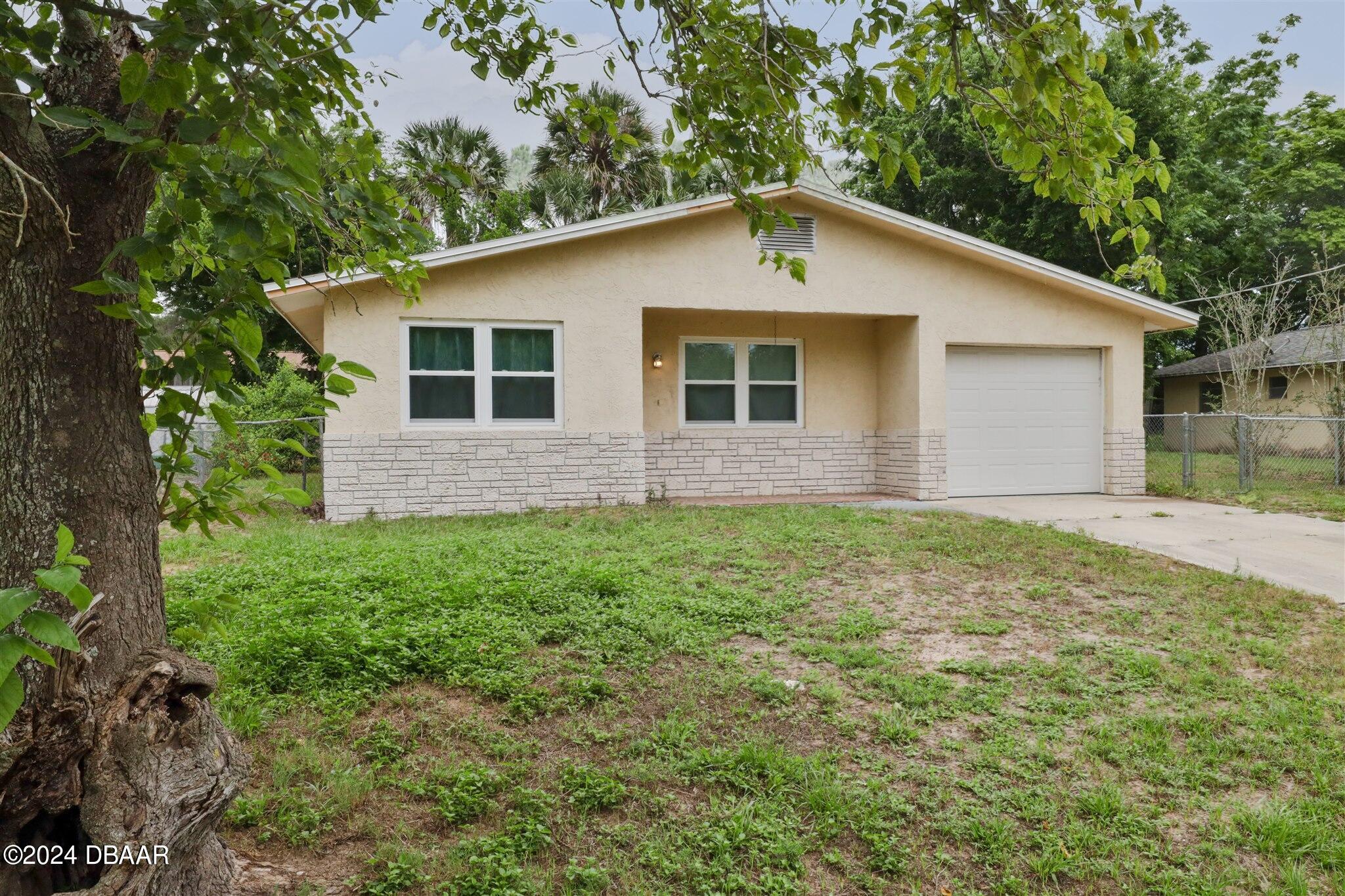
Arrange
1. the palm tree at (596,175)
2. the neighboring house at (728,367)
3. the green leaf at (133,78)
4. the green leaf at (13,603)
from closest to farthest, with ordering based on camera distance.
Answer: the green leaf at (13,603)
the green leaf at (133,78)
the neighboring house at (728,367)
the palm tree at (596,175)

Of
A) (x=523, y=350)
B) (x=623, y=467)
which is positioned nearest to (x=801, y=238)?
(x=623, y=467)

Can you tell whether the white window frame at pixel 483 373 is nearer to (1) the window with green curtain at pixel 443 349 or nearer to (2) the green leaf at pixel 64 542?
(1) the window with green curtain at pixel 443 349

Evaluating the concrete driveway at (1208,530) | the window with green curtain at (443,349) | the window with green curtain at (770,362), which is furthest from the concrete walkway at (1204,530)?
the window with green curtain at (443,349)

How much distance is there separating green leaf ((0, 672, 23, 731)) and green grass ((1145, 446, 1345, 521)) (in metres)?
11.8

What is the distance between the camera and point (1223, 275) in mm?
23953

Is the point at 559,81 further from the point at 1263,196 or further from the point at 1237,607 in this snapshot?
the point at 1263,196

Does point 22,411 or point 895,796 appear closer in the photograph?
point 22,411

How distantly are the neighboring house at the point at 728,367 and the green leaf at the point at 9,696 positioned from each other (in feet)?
27.0

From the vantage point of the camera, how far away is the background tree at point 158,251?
57.1 inches

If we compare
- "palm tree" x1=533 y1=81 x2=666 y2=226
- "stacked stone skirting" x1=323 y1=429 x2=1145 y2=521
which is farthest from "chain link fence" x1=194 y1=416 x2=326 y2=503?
"palm tree" x1=533 y1=81 x2=666 y2=226

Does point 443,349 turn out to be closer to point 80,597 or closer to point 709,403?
point 709,403

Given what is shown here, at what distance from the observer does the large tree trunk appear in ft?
5.80

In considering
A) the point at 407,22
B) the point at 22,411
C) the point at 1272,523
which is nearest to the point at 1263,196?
the point at 1272,523

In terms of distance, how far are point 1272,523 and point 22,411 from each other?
1084 centimetres
